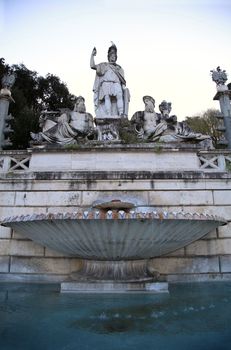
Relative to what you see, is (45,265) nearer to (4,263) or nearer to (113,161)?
(4,263)

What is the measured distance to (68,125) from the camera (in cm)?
900

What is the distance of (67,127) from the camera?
352 inches

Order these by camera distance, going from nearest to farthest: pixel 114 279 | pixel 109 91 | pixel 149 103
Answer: pixel 114 279 < pixel 149 103 < pixel 109 91

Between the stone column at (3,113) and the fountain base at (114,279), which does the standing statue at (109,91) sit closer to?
the stone column at (3,113)

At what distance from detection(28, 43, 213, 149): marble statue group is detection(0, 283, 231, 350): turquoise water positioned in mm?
4919

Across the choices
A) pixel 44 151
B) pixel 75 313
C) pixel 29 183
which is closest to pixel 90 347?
pixel 75 313

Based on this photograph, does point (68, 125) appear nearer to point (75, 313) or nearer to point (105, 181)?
point (105, 181)

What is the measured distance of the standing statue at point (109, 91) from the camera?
401 inches

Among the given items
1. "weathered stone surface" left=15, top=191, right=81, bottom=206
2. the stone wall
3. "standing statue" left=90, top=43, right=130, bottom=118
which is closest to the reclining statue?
"standing statue" left=90, top=43, right=130, bottom=118

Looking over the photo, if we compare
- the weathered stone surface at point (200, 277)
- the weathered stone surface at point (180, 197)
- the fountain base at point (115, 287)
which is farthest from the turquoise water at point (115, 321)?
the weathered stone surface at point (180, 197)

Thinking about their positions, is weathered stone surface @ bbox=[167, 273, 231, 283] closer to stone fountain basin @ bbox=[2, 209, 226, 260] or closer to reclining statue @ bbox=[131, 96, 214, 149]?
stone fountain basin @ bbox=[2, 209, 226, 260]

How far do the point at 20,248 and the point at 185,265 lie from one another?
416cm

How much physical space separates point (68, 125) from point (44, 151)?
1345 millimetres

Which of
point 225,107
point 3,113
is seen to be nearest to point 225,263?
point 225,107
